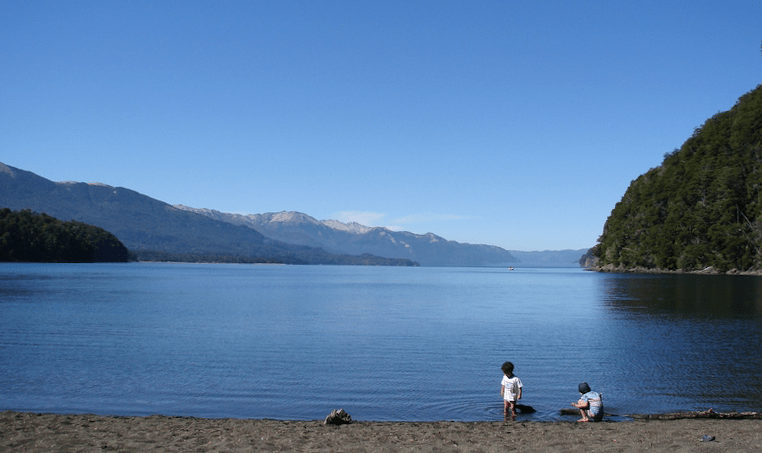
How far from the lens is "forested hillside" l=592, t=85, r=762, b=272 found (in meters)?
126

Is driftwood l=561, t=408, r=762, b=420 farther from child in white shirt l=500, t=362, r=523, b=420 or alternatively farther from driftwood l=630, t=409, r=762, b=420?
child in white shirt l=500, t=362, r=523, b=420

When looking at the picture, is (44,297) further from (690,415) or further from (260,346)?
(690,415)

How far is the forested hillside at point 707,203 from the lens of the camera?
12550 cm

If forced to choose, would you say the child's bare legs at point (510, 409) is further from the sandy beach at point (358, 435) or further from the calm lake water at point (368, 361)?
the sandy beach at point (358, 435)

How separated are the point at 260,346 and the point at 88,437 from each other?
18.3m

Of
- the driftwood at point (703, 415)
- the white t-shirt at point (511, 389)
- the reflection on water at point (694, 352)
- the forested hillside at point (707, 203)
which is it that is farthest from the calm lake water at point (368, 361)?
the forested hillside at point (707, 203)

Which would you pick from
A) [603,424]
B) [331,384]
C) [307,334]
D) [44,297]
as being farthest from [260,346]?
[44,297]

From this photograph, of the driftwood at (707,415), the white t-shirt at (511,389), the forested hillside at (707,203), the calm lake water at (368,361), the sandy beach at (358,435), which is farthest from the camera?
the forested hillside at (707,203)

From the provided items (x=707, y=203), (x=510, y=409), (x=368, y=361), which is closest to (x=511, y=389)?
(x=510, y=409)

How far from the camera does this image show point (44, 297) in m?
62.7

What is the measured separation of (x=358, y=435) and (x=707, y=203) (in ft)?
481

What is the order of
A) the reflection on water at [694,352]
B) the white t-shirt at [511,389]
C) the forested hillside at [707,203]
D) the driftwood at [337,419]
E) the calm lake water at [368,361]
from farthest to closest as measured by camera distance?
the forested hillside at [707,203], the reflection on water at [694,352], the calm lake water at [368,361], the white t-shirt at [511,389], the driftwood at [337,419]

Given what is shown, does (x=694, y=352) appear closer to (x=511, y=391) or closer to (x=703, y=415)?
(x=703, y=415)

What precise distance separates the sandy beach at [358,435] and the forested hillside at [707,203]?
5042 inches
